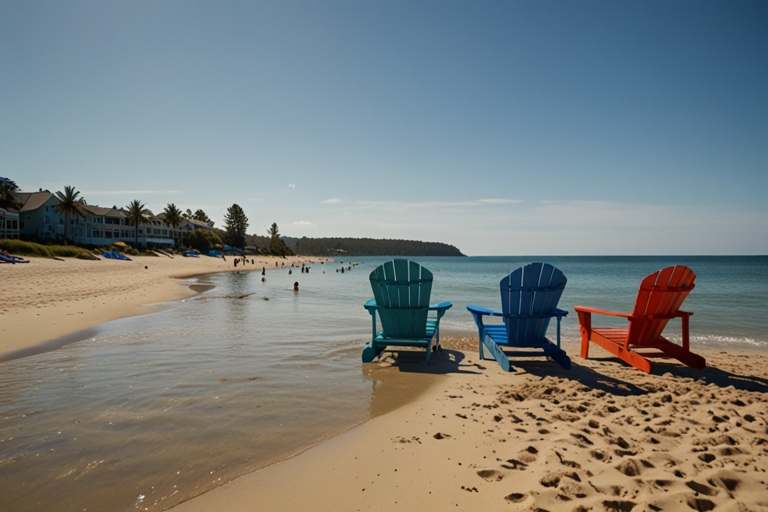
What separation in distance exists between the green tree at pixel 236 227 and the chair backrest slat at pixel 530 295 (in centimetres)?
7870

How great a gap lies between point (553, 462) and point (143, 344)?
6804 millimetres

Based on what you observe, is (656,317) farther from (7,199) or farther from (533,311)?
(7,199)

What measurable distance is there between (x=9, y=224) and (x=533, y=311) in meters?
52.5

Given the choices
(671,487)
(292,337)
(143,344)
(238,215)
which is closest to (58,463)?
(671,487)

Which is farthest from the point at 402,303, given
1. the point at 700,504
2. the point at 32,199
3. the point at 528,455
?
the point at 32,199

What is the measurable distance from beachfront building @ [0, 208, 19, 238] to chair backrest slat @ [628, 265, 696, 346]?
5047cm

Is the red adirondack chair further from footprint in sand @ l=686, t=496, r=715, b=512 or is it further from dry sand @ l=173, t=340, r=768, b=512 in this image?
footprint in sand @ l=686, t=496, r=715, b=512

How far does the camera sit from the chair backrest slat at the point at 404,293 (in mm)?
5805

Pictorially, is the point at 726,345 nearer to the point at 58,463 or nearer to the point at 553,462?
the point at 553,462

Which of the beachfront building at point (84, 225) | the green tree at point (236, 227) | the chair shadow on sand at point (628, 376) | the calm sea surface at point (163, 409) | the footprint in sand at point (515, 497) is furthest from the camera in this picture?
the green tree at point (236, 227)

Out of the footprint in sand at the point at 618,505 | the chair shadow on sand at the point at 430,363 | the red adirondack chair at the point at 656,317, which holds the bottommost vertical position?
the chair shadow on sand at the point at 430,363

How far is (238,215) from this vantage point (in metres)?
78.9

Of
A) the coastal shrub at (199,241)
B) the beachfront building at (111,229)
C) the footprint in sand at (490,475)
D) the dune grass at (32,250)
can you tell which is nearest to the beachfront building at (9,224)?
the beachfront building at (111,229)

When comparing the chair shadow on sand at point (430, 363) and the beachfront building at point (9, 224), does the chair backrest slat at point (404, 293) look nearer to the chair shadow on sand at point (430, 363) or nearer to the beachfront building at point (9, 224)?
the chair shadow on sand at point (430, 363)
